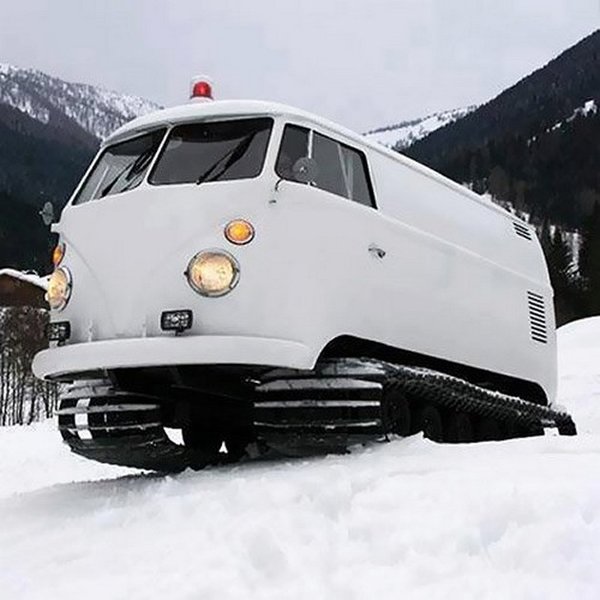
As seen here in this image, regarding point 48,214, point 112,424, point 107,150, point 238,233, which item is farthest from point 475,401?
point 48,214

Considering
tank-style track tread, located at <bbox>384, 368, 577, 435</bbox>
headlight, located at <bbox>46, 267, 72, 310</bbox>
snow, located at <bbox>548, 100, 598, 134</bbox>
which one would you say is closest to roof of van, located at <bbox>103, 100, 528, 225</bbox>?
headlight, located at <bbox>46, 267, 72, 310</bbox>

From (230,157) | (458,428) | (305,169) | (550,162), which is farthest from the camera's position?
(550,162)

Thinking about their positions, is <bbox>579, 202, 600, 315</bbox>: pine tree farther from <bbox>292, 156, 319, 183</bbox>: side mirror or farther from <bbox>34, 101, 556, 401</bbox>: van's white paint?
<bbox>292, 156, 319, 183</bbox>: side mirror

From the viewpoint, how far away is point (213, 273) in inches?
240

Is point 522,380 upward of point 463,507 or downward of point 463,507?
upward

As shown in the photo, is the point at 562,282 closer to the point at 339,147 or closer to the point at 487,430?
the point at 487,430

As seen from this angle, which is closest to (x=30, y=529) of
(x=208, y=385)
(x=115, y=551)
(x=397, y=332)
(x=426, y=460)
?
(x=115, y=551)

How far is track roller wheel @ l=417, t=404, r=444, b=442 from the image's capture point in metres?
7.34

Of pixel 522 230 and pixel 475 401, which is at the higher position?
pixel 522 230

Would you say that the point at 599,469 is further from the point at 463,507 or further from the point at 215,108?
the point at 215,108

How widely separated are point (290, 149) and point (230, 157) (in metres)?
0.41

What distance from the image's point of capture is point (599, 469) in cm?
470

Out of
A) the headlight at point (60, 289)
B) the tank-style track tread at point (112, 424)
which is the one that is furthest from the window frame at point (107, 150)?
the tank-style track tread at point (112, 424)

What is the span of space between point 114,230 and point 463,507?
328cm
